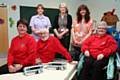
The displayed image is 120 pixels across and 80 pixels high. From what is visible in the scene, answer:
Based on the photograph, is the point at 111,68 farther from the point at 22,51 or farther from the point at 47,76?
the point at 22,51

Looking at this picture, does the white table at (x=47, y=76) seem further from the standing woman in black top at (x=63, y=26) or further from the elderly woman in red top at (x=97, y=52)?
the standing woman in black top at (x=63, y=26)

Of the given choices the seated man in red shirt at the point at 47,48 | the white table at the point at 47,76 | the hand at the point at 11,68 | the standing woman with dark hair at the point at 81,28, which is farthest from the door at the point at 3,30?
the white table at the point at 47,76

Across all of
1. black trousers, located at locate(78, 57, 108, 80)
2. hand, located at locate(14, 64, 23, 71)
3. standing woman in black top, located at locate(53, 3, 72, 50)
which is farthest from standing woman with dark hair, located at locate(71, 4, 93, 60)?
hand, located at locate(14, 64, 23, 71)

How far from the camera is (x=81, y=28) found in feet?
13.4

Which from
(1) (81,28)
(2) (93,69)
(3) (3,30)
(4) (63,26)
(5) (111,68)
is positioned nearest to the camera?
(5) (111,68)

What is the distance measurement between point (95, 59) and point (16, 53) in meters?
1.12

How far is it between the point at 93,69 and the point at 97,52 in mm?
301

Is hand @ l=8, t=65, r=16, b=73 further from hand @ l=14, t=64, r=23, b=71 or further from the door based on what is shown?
the door

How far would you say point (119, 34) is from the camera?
3.87 metres

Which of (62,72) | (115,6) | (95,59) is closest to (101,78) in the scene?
(95,59)

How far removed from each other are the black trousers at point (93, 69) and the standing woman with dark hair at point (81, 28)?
0.63m

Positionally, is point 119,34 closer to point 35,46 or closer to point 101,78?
point 101,78

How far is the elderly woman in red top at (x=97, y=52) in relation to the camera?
10.8 ft

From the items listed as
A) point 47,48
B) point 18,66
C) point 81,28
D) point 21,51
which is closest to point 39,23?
point 81,28
